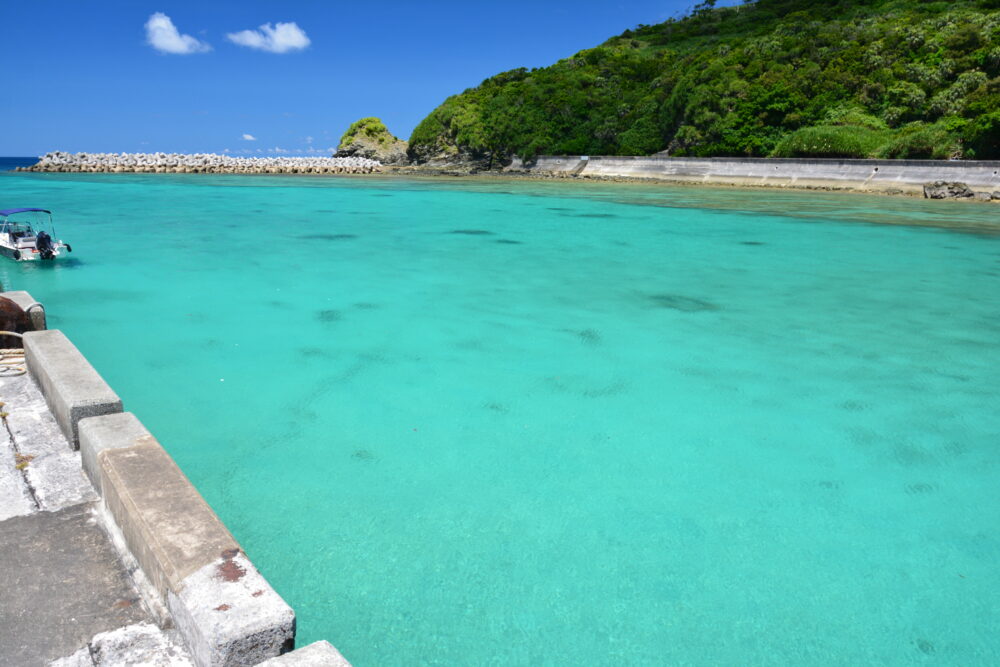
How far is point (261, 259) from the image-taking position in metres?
15.8

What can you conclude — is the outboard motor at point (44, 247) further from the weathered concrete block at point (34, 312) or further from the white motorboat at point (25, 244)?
the weathered concrete block at point (34, 312)

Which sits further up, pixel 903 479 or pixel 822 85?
pixel 822 85

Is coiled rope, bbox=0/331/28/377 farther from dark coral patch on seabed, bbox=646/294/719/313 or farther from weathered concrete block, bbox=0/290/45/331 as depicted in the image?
dark coral patch on seabed, bbox=646/294/719/313

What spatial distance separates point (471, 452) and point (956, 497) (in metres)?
4.12

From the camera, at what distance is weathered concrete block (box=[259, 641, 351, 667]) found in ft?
7.84

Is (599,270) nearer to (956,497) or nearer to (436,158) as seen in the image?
(956,497)

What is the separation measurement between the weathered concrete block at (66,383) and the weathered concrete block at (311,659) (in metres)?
2.60

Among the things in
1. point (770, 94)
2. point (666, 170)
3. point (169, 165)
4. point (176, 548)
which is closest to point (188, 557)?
point (176, 548)

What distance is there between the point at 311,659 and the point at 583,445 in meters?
4.09

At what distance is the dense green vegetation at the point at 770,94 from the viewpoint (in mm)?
40812

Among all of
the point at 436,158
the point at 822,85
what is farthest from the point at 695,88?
the point at 436,158

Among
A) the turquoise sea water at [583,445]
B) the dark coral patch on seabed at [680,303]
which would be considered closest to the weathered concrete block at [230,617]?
the turquoise sea water at [583,445]

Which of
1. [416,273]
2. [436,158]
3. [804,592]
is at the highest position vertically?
[436,158]

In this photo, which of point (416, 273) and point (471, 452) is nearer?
point (471, 452)
